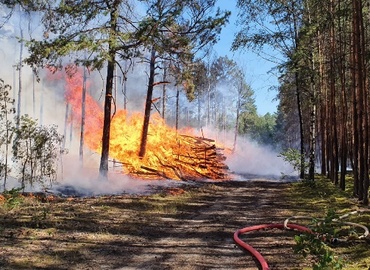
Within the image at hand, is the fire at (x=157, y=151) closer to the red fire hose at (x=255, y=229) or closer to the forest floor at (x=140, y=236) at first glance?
the forest floor at (x=140, y=236)

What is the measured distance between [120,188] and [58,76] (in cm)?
3693

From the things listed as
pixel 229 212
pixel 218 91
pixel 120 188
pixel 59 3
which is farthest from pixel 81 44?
pixel 218 91

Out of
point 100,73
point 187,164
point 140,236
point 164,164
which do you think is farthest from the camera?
point 187,164

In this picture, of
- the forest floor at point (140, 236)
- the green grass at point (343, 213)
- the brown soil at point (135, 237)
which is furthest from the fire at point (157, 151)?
the brown soil at point (135, 237)

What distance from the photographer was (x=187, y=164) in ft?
87.2

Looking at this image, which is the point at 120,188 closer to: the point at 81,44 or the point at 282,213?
the point at 81,44

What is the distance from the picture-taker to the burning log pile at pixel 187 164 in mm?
22203

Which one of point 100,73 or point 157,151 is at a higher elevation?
point 100,73

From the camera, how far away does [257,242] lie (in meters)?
7.71

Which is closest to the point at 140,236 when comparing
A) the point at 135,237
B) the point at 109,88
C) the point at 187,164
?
the point at 135,237

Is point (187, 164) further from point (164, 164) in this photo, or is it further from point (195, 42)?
point (195, 42)

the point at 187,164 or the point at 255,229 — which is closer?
the point at 255,229

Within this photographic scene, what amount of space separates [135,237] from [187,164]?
1841cm

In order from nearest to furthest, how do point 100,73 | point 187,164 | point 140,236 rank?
point 140,236 → point 100,73 → point 187,164
